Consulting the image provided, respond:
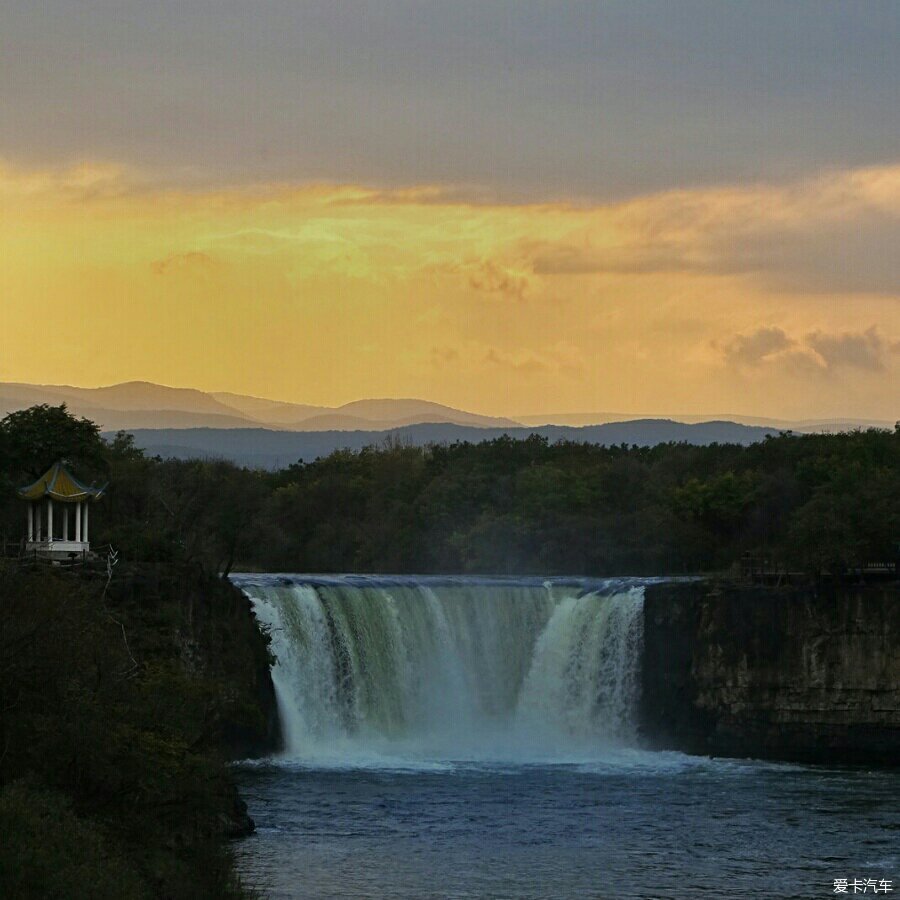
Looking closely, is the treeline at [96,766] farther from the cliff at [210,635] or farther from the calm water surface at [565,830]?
the cliff at [210,635]

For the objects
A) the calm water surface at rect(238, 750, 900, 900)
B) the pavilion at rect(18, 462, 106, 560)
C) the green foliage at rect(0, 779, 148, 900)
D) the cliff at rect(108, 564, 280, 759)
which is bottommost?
the calm water surface at rect(238, 750, 900, 900)

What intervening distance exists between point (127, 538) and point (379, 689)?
8.93 m

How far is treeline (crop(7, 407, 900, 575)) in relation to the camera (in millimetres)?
85125

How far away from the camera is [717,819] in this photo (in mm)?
49344

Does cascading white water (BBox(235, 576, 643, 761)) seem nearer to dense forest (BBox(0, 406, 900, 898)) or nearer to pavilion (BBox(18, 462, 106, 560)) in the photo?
dense forest (BBox(0, 406, 900, 898))

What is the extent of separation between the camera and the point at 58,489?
56.8 m

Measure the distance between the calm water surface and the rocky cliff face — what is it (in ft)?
7.93

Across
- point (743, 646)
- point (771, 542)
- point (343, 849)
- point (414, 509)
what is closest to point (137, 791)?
point (343, 849)

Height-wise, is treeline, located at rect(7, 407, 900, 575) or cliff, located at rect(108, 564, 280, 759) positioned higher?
treeline, located at rect(7, 407, 900, 575)

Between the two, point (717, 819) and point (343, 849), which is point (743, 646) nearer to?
point (717, 819)

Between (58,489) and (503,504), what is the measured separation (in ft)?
128

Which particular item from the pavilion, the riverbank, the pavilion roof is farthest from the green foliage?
the pavilion roof

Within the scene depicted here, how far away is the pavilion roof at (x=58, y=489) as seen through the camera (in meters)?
56.7

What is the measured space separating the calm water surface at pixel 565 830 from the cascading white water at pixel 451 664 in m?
3.42
